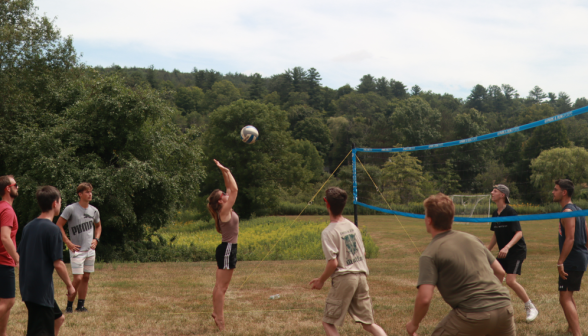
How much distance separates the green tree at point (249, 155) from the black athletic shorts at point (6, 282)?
35256 millimetres

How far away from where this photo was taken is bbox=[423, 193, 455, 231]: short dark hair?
3021mm

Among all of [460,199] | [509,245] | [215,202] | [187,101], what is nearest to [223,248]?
[215,202]

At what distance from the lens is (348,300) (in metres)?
4.09

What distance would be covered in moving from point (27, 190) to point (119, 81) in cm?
616

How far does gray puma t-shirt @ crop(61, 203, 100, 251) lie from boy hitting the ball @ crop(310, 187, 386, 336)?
4.02 m

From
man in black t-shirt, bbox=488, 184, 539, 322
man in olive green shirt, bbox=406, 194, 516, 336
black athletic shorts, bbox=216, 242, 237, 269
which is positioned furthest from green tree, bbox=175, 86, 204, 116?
man in olive green shirt, bbox=406, 194, 516, 336

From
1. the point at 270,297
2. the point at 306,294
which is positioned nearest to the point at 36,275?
the point at 270,297

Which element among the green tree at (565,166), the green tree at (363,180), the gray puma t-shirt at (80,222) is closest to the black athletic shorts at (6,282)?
the gray puma t-shirt at (80,222)

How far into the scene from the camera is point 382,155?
54531 mm

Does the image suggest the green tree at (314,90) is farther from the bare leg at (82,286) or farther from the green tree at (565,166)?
the bare leg at (82,286)

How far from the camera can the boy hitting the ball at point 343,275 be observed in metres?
4.09

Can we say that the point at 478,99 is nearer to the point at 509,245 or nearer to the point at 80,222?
the point at 509,245

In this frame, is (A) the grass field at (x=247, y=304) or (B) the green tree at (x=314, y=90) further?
(B) the green tree at (x=314, y=90)

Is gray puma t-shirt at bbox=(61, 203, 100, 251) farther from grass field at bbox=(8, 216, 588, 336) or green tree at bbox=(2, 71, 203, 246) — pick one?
green tree at bbox=(2, 71, 203, 246)
